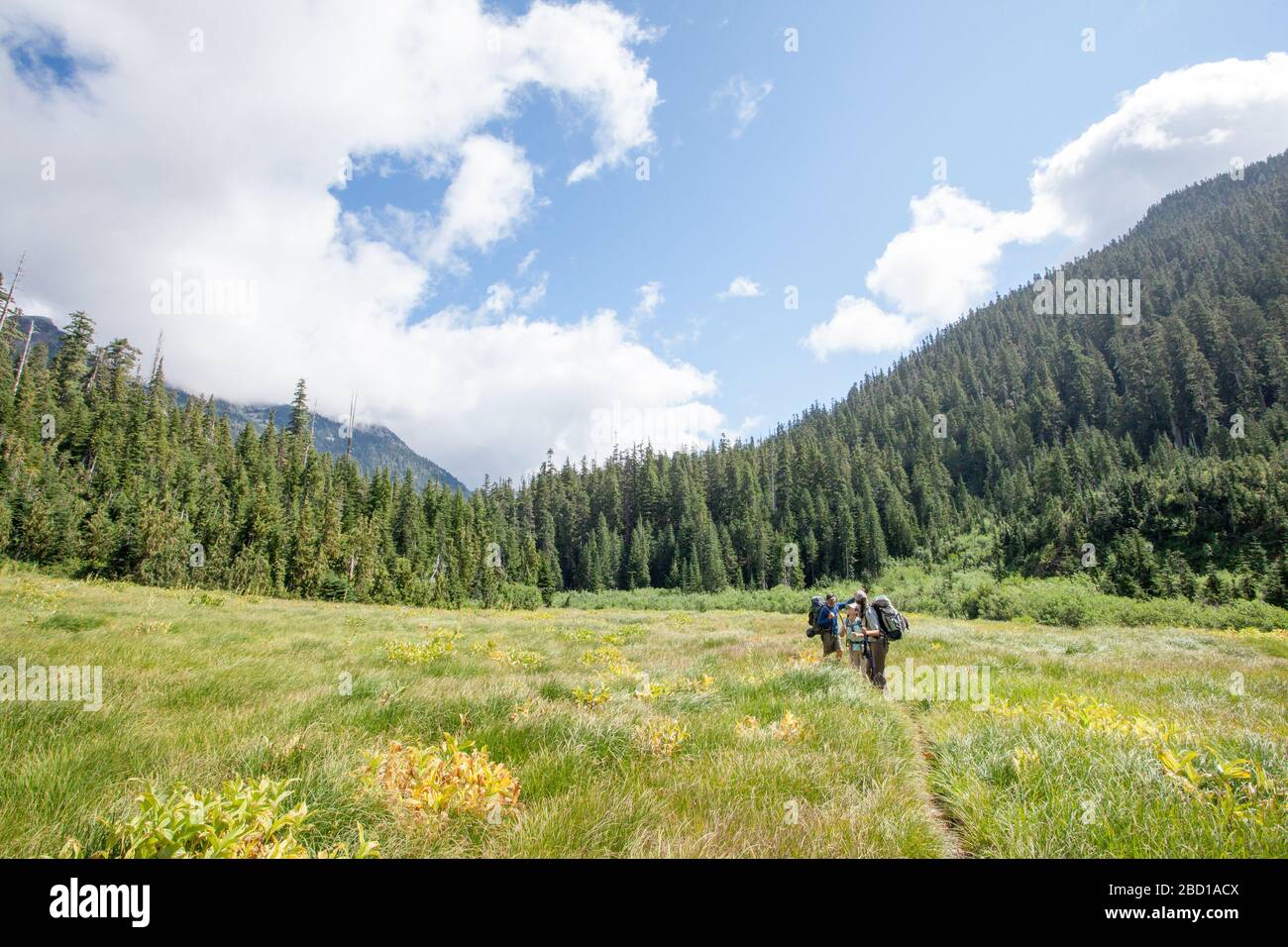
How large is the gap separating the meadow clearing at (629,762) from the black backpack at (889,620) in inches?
49.0

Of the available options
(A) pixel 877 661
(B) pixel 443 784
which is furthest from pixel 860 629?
(B) pixel 443 784

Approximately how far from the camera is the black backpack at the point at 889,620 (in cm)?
928

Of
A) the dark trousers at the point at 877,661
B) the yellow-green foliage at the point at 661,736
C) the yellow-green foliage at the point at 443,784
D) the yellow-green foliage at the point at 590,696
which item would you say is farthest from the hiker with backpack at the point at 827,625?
the yellow-green foliage at the point at 443,784

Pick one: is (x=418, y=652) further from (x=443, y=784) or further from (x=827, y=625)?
(x=827, y=625)

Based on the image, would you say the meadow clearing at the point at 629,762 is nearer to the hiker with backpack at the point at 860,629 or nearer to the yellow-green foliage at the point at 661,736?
the yellow-green foliage at the point at 661,736

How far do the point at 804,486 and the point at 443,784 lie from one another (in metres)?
99.8

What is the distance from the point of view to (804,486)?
97688 millimetres

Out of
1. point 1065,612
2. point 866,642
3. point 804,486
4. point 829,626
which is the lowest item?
point 1065,612

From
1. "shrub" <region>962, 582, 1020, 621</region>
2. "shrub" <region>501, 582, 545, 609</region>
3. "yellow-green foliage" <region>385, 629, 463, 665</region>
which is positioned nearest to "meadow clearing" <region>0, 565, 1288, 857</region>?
"yellow-green foliage" <region>385, 629, 463, 665</region>

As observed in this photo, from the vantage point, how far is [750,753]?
4.83 metres

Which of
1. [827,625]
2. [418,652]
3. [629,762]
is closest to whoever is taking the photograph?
[629,762]

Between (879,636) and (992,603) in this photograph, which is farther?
(992,603)
